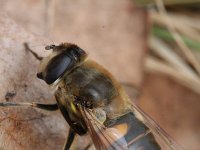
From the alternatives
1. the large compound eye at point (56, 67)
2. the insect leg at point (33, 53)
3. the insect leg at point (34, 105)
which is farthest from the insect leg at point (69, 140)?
the insect leg at point (33, 53)

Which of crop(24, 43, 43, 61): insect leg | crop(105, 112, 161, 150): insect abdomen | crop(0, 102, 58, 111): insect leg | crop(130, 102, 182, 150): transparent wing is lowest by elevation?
crop(130, 102, 182, 150): transparent wing

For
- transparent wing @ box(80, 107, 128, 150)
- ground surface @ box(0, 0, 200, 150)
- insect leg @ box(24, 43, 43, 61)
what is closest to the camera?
transparent wing @ box(80, 107, 128, 150)

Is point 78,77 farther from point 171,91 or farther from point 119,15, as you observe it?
point 171,91

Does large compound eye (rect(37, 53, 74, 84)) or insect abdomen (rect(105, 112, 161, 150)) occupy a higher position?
large compound eye (rect(37, 53, 74, 84))

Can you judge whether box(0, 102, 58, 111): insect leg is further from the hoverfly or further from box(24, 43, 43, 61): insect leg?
box(24, 43, 43, 61): insect leg

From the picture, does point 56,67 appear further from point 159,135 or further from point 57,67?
point 159,135

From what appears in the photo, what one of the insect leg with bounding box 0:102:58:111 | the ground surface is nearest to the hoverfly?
the insect leg with bounding box 0:102:58:111

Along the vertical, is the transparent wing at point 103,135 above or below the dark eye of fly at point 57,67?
below

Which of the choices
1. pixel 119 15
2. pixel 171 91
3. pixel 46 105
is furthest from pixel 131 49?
pixel 46 105

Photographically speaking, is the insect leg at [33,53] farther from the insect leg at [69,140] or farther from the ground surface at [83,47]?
the insect leg at [69,140]
